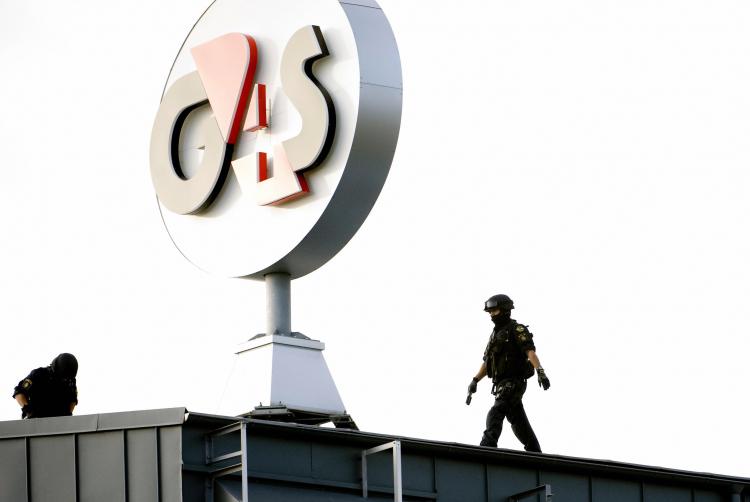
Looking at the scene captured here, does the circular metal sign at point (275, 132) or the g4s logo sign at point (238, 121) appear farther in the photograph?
the g4s logo sign at point (238, 121)

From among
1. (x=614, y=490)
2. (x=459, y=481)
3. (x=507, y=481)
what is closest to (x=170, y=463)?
(x=459, y=481)

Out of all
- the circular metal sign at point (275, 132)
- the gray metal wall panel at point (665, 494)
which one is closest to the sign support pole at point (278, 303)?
the circular metal sign at point (275, 132)

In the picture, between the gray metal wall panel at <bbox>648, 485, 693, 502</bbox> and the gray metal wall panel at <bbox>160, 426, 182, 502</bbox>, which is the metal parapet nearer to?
the gray metal wall panel at <bbox>160, 426, 182, 502</bbox>

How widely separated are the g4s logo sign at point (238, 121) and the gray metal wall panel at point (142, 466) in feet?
18.2

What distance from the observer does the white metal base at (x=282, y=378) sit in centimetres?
3070

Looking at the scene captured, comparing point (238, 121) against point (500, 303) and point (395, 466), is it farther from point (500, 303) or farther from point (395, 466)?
point (395, 466)

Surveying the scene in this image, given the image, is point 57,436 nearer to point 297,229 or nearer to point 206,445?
point 206,445

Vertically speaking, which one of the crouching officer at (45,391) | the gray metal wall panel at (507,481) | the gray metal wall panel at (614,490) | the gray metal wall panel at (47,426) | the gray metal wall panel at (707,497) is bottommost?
the gray metal wall panel at (707,497)

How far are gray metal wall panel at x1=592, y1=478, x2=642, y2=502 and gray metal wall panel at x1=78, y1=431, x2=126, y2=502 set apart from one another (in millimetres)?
8136

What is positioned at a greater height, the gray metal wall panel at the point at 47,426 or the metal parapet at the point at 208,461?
the gray metal wall panel at the point at 47,426

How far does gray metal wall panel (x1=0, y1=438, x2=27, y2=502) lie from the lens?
91.6 feet

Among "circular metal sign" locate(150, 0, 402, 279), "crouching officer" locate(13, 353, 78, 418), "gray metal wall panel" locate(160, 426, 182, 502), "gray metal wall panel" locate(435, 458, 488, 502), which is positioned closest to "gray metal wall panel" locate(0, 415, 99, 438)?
"crouching officer" locate(13, 353, 78, 418)

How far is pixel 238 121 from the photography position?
1289 inches

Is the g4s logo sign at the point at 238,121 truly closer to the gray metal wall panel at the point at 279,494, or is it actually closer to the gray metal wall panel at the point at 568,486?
the gray metal wall panel at the point at 279,494
